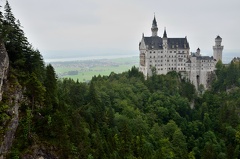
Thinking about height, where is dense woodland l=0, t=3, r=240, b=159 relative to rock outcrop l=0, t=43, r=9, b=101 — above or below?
below

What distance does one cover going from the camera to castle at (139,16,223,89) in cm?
9162

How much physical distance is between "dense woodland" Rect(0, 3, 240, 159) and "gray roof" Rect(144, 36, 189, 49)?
10711 millimetres

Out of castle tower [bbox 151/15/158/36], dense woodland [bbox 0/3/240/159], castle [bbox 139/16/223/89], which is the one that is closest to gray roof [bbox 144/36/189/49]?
castle [bbox 139/16/223/89]

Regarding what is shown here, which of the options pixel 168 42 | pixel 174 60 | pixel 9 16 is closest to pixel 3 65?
pixel 9 16

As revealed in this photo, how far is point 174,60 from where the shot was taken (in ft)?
306

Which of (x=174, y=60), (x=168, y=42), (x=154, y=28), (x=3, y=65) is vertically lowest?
(x=174, y=60)

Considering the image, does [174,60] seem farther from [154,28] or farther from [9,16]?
[9,16]

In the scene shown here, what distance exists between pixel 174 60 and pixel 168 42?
20.0 feet

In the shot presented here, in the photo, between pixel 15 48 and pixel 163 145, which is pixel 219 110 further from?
pixel 15 48

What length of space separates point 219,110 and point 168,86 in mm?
15781

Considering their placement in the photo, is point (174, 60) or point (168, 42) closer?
point (174, 60)

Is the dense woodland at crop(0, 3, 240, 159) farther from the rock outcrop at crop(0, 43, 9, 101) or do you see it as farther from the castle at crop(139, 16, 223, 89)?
the castle at crop(139, 16, 223, 89)

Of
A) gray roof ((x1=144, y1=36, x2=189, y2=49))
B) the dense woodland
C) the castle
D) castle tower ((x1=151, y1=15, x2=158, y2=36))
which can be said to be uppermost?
castle tower ((x1=151, y1=15, x2=158, y2=36))

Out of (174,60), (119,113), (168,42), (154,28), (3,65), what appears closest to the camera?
(3,65)
